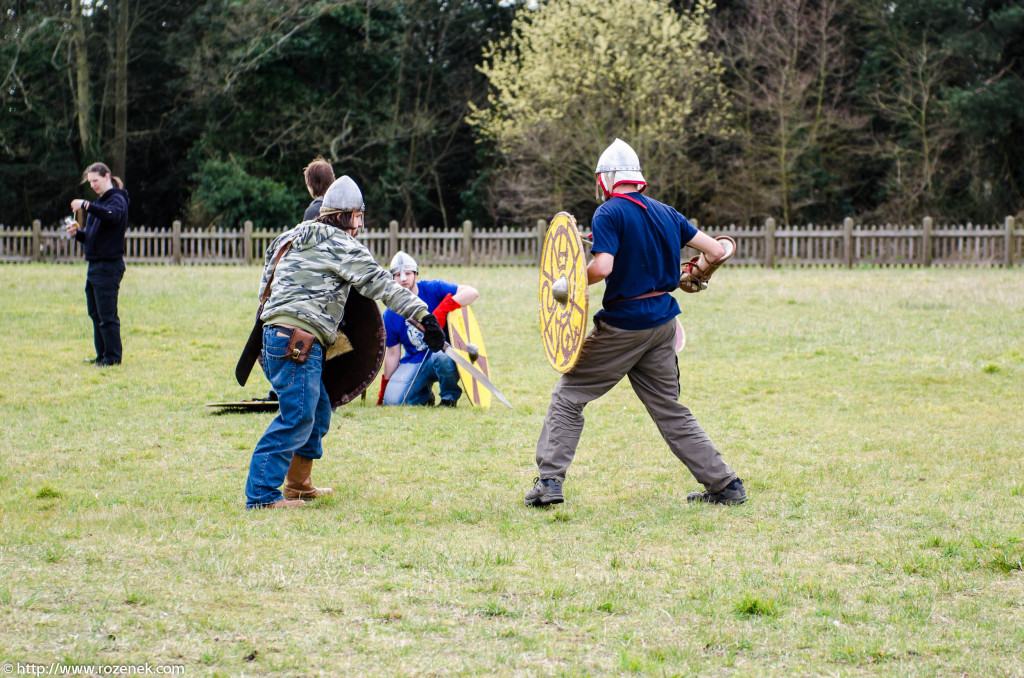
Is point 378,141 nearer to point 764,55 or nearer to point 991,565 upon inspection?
point 764,55

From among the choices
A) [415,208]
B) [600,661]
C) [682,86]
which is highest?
[682,86]

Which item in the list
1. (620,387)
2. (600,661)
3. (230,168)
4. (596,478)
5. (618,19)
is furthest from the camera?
(230,168)

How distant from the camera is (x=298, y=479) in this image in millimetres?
5453

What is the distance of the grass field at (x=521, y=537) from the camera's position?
133 inches

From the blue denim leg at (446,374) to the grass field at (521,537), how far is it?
0.16 m

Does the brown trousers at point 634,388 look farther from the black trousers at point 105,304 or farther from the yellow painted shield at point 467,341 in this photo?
the black trousers at point 105,304

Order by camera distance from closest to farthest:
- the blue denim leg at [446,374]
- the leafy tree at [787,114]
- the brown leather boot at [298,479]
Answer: the brown leather boot at [298,479] < the blue denim leg at [446,374] < the leafy tree at [787,114]

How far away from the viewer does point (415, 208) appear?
38.7 m

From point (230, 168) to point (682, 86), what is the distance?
13852mm

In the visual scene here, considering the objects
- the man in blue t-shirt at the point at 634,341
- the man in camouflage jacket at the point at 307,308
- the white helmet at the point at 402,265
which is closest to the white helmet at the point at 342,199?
the man in camouflage jacket at the point at 307,308

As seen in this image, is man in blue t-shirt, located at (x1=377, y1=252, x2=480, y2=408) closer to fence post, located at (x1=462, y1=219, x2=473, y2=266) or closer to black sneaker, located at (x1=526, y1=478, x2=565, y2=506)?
black sneaker, located at (x1=526, y1=478, x2=565, y2=506)

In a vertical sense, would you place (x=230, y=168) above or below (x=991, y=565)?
above

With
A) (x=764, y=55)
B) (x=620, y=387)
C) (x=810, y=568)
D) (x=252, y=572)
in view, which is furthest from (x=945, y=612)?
(x=764, y=55)

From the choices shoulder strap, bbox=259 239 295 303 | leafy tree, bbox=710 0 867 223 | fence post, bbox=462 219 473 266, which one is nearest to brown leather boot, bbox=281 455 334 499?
shoulder strap, bbox=259 239 295 303
